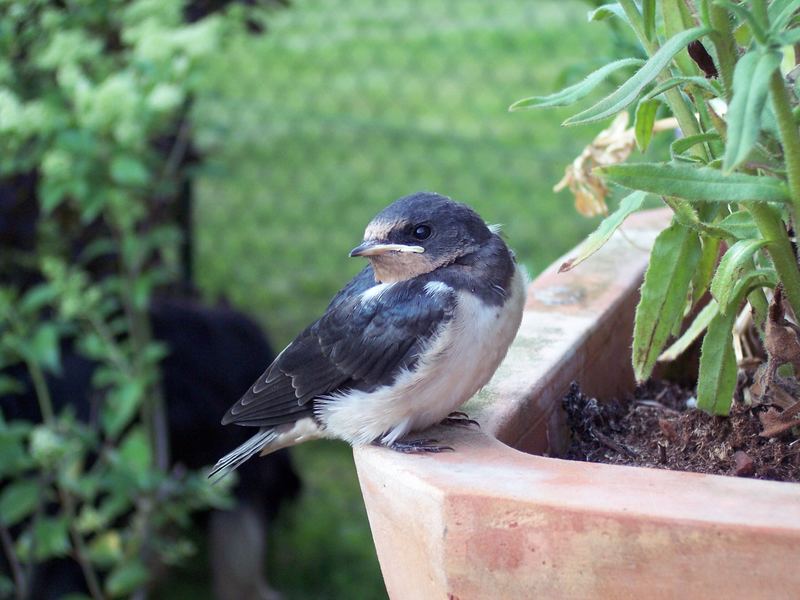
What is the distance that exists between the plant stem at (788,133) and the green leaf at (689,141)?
166mm

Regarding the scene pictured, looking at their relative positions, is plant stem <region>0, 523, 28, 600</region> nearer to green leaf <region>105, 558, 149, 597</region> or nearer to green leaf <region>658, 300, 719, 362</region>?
green leaf <region>105, 558, 149, 597</region>

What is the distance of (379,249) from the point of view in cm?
191

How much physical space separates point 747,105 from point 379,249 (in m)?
0.87

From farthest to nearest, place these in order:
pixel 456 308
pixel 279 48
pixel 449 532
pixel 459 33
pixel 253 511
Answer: pixel 279 48 → pixel 459 33 → pixel 253 511 → pixel 456 308 → pixel 449 532

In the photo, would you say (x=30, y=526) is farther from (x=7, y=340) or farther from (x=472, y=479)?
(x=472, y=479)

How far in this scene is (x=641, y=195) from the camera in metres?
1.53

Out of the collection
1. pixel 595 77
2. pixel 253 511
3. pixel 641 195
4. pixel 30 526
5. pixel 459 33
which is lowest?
pixel 253 511

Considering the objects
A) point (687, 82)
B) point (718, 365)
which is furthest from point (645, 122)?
point (718, 365)

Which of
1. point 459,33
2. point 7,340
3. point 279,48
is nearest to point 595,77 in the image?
point 7,340

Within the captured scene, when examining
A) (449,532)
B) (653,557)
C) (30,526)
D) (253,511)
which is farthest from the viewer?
(253,511)

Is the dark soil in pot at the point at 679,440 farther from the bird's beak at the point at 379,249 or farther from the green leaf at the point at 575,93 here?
the green leaf at the point at 575,93

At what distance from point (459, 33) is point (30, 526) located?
5923mm

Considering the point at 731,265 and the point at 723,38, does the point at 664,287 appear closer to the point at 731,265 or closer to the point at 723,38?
the point at 731,265

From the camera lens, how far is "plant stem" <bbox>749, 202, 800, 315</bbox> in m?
1.42
